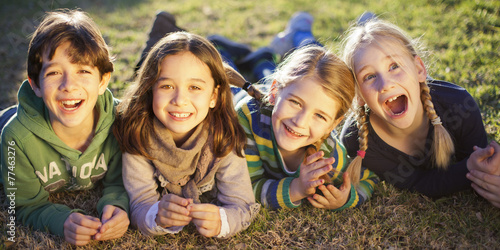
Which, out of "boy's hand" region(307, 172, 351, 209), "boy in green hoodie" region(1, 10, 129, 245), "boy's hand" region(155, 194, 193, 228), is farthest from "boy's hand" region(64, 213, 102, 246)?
"boy's hand" region(307, 172, 351, 209)

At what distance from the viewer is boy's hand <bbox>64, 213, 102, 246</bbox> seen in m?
2.49

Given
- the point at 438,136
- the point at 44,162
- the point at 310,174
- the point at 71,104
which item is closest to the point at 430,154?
the point at 438,136

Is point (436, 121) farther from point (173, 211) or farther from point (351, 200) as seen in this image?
point (173, 211)

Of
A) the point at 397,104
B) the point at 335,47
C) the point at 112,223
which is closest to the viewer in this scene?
the point at 112,223

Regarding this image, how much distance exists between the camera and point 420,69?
298 centimetres

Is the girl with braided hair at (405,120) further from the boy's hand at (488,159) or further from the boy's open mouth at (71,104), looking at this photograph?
the boy's open mouth at (71,104)

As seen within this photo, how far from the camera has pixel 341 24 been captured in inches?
253

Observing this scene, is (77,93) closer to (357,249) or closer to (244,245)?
(244,245)

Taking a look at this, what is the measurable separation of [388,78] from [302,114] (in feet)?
2.15

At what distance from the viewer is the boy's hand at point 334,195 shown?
9.14 feet

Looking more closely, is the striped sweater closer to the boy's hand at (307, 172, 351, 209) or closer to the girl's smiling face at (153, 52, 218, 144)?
the boy's hand at (307, 172, 351, 209)

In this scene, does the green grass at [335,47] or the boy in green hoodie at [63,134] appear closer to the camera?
the boy in green hoodie at [63,134]

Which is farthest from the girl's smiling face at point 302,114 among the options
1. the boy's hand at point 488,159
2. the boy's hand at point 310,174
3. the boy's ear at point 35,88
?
the boy's ear at point 35,88

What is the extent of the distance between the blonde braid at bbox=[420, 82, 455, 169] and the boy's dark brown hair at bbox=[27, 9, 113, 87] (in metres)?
2.30
